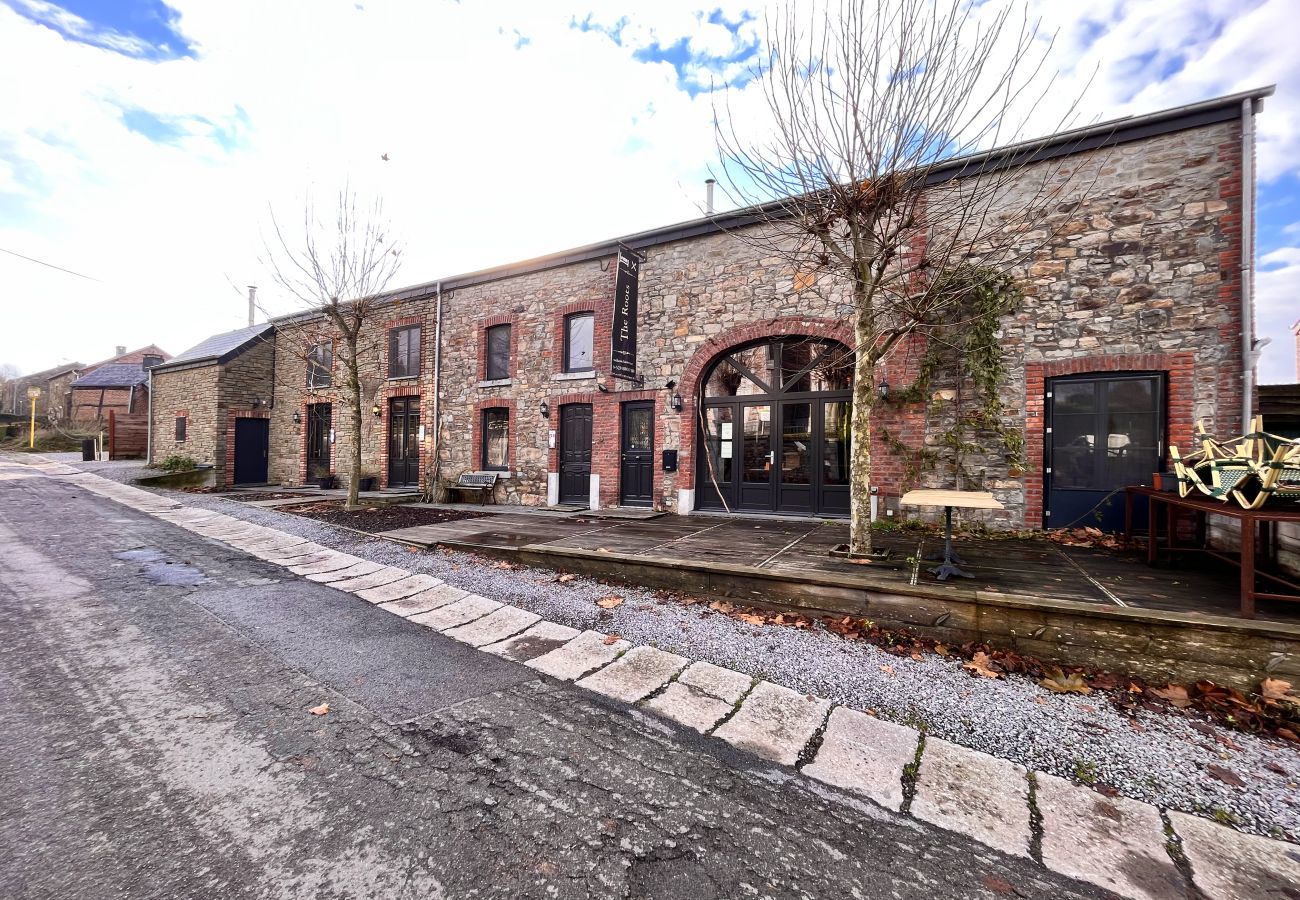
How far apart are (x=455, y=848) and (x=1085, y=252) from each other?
28.6ft

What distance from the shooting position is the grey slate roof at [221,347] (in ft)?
51.1

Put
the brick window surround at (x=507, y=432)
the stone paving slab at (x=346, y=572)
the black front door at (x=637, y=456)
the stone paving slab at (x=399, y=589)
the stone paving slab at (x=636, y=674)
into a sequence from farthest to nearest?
the brick window surround at (x=507, y=432) < the black front door at (x=637, y=456) < the stone paving slab at (x=346, y=572) < the stone paving slab at (x=399, y=589) < the stone paving slab at (x=636, y=674)

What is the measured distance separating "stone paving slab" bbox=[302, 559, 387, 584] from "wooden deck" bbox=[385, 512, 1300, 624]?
0.95m

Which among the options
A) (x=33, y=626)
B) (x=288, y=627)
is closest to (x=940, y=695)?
(x=288, y=627)

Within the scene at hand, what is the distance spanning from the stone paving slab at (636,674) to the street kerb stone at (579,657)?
0.08m

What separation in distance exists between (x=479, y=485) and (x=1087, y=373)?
35.6 feet

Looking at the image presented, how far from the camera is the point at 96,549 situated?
19.9ft

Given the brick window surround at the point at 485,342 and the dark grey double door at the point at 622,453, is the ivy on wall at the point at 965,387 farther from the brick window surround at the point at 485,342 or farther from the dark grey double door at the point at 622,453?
the brick window surround at the point at 485,342

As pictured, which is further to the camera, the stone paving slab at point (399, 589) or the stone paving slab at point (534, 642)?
the stone paving slab at point (399, 589)

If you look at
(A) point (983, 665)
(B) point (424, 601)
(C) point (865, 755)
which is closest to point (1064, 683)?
(A) point (983, 665)

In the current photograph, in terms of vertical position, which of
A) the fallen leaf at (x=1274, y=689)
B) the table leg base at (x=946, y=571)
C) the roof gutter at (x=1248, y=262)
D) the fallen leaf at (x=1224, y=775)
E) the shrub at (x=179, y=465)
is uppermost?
the roof gutter at (x=1248, y=262)

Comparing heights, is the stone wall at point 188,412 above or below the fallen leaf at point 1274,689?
above

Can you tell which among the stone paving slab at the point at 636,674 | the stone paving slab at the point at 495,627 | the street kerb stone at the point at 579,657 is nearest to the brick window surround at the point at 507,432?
the stone paving slab at the point at 495,627

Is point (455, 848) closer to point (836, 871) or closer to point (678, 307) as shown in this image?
point (836, 871)
